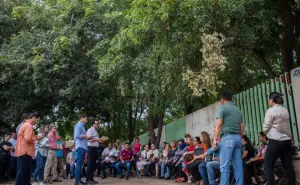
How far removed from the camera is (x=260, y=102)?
33.0ft

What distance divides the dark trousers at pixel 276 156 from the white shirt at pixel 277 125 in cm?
10

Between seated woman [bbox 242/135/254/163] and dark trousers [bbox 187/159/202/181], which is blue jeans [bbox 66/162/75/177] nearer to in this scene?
dark trousers [bbox 187/159/202/181]

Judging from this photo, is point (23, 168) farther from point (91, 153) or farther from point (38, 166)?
point (91, 153)

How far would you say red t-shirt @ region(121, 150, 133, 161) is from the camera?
14.8 m

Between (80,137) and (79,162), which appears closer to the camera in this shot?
(79,162)

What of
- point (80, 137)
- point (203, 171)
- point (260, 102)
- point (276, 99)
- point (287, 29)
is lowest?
point (203, 171)

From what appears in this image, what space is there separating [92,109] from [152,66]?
Answer: 8642 mm

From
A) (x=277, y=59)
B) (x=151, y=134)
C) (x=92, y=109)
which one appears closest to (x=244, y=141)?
(x=277, y=59)

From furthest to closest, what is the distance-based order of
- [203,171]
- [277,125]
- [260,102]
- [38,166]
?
1. [38,166]
2. [260,102]
3. [203,171]
4. [277,125]

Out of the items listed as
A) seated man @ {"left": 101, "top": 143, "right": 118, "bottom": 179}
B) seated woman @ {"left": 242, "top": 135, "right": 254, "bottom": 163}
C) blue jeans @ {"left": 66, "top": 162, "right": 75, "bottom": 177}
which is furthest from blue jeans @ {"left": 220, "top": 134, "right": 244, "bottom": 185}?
blue jeans @ {"left": 66, "top": 162, "right": 75, "bottom": 177}

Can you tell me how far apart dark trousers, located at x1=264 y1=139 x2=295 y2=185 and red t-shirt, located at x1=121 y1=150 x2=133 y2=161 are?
29.6 ft

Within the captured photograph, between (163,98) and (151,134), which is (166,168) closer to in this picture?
(163,98)

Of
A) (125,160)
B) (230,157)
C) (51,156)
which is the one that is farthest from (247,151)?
(125,160)

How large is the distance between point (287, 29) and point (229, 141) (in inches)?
250
